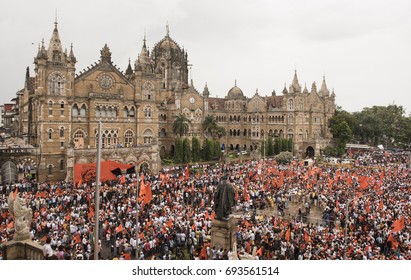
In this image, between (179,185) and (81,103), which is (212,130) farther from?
(179,185)

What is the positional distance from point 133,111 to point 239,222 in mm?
32534

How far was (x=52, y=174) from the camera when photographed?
137ft

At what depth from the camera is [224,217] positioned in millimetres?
15195

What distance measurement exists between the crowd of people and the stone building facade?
1052 centimetres

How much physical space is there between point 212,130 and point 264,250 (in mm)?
48582

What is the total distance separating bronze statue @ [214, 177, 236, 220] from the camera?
15.1 meters

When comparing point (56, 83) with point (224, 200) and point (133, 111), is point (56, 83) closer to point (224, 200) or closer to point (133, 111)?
point (133, 111)

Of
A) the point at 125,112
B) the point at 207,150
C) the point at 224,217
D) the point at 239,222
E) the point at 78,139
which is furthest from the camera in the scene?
the point at 207,150

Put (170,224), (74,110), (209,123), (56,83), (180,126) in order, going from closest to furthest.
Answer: (170,224)
(56,83)
(74,110)
(180,126)
(209,123)

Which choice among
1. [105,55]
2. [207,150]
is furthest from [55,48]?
[207,150]

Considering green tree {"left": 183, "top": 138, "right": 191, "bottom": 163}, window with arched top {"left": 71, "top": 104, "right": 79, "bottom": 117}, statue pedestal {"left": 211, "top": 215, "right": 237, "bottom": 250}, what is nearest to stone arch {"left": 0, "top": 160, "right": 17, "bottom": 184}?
window with arched top {"left": 71, "top": 104, "right": 79, "bottom": 117}

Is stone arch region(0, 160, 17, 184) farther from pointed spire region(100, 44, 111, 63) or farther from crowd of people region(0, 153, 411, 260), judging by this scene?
pointed spire region(100, 44, 111, 63)

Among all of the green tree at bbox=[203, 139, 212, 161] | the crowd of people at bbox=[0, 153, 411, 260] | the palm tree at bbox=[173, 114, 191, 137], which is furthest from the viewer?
the green tree at bbox=[203, 139, 212, 161]

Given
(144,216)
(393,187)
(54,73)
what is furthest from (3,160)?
(393,187)
